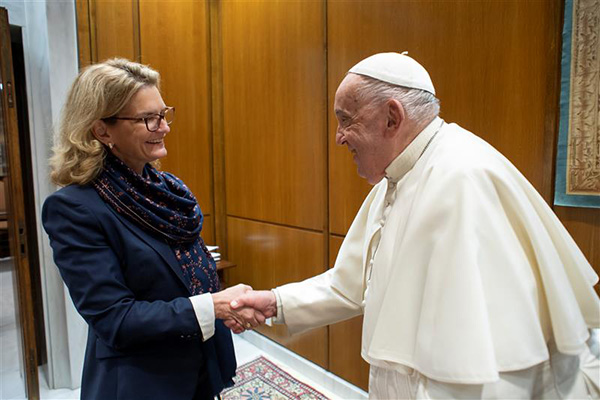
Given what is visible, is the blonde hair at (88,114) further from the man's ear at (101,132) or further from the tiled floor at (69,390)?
the tiled floor at (69,390)

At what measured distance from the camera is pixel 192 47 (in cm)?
340

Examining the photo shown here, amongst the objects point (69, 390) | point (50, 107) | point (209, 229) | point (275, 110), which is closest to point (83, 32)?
point (50, 107)

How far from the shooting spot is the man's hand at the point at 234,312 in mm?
1282

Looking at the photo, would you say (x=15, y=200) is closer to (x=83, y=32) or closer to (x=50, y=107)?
(x=50, y=107)

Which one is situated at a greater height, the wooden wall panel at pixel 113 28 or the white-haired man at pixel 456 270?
the wooden wall panel at pixel 113 28

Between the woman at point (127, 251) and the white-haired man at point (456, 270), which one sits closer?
the white-haired man at point (456, 270)

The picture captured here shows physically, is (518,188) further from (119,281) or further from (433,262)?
(119,281)

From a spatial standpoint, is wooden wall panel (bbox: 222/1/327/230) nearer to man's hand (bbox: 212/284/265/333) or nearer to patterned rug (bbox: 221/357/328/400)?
patterned rug (bbox: 221/357/328/400)

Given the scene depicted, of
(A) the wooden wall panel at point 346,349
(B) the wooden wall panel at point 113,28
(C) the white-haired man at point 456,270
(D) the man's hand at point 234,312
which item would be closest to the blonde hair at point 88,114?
(D) the man's hand at point 234,312

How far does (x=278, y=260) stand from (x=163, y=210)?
6.31 ft

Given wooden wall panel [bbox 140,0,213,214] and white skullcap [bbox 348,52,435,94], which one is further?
wooden wall panel [bbox 140,0,213,214]

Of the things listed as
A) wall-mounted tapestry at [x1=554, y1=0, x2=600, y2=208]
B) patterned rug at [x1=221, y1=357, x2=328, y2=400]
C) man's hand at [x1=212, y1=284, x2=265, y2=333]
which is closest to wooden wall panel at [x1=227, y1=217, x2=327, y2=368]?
patterned rug at [x1=221, y1=357, x2=328, y2=400]

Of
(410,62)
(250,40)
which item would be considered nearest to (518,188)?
(410,62)

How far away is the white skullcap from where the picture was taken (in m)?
1.16
